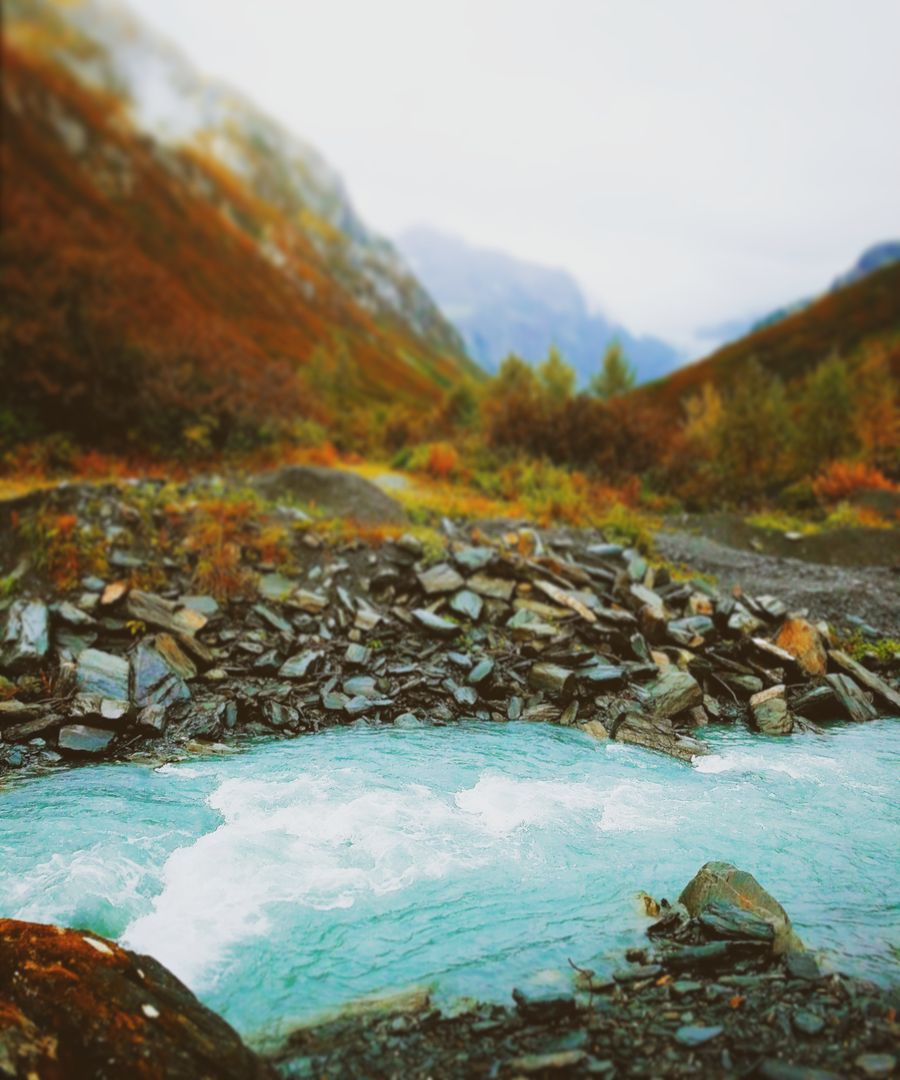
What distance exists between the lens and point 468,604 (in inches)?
464

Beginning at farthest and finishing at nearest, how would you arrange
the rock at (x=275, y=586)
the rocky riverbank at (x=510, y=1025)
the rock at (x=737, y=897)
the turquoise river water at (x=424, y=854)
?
the rock at (x=275, y=586) < the turquoise river water at (x=424, y=854) < the rock at (x=737, y=897) < the rocky riverbank at (x=510, y=1025)

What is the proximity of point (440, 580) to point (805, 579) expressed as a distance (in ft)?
30.5

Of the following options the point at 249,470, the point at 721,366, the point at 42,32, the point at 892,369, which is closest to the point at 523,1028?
the point at 249,470

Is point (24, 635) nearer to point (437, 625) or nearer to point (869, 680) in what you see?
point (437, 625)

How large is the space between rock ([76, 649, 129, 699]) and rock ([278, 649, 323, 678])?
2.28m

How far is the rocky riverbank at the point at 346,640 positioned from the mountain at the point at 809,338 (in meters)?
49.9

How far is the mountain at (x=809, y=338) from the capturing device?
6078 centimetres

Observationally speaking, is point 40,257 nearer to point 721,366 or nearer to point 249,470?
point 249,470

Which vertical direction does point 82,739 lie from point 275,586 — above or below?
below

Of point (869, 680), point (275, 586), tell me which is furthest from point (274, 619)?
point (869, 680)

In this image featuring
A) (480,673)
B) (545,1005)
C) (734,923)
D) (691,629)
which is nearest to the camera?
(545,1005)

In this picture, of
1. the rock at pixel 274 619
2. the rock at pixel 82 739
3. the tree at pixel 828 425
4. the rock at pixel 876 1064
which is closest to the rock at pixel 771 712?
the rock at pixel 876 1064

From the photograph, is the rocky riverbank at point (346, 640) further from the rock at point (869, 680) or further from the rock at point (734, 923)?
the rock at point (734, 923)

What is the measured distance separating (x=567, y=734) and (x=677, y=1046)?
5414mm
